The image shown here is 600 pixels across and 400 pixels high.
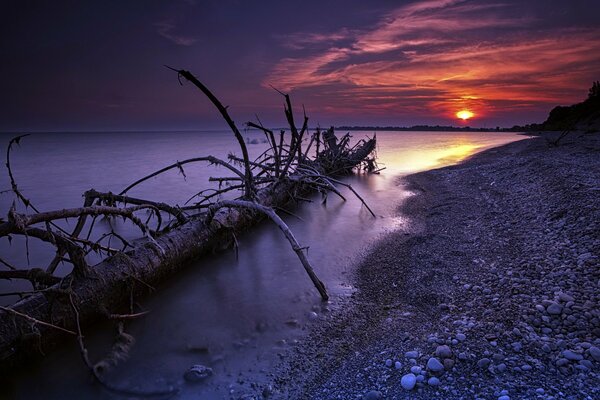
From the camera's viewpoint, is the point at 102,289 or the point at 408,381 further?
the point at 102,289

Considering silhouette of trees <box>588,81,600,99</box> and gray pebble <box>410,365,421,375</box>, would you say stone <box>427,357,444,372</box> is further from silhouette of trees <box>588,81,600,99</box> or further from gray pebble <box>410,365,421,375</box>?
silhouette of trees <box>588,81,600,99</box>

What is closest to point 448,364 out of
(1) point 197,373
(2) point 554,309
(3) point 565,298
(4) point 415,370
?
(4) point 415,370

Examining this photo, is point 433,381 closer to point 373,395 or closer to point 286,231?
point 373,395

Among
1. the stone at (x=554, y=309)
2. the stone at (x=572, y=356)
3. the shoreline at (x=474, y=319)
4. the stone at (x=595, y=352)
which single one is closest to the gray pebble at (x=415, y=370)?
the shoreline at (x=474, y=319)

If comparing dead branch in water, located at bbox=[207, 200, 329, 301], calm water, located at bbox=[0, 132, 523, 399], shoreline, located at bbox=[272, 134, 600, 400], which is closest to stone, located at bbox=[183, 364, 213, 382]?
calm water, located at bbox=[0, 132, 523, 399]

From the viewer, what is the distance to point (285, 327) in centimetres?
304

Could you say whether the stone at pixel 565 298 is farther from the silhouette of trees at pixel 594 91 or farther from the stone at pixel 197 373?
the silhouette of trees at pixel 594 91

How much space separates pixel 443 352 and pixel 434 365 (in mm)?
136

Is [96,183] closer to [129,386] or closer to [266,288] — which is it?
[266,288]

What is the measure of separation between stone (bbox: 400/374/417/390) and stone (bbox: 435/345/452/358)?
276 millimetres

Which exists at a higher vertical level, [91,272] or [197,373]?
[91,272]

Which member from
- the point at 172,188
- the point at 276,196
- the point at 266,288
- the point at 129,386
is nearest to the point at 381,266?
the point at 266,288

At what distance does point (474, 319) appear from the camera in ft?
8.62

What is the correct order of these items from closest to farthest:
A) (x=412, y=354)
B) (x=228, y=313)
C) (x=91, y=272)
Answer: (x=412, y=354), (x=91, y=272), (x=228, y=313)
